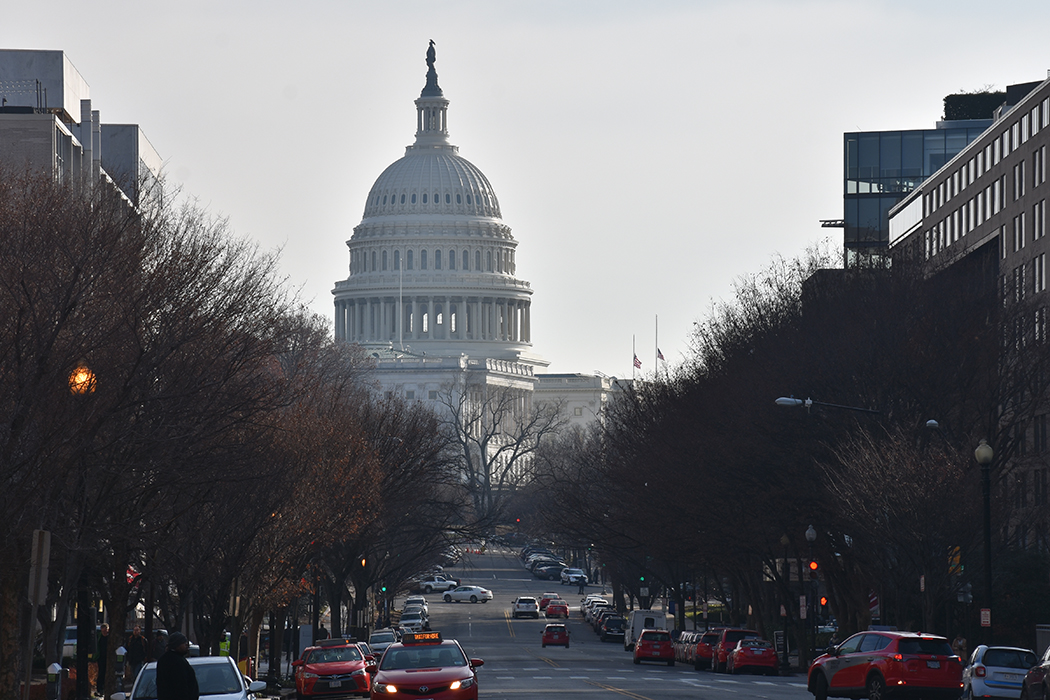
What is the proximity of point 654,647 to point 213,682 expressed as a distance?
3919 centimetres

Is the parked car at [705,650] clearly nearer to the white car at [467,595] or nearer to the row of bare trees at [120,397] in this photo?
the row of bare trees at [120,397]

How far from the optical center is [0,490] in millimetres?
26453

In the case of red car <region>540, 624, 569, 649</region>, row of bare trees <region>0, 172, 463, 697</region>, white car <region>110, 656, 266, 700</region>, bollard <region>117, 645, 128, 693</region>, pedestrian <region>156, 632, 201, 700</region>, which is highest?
row of bare trees <region>0, 172, 463, 697</region>

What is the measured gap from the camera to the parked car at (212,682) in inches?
1045

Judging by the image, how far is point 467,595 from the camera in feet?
399

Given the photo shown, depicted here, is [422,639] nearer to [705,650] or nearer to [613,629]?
[705,650]

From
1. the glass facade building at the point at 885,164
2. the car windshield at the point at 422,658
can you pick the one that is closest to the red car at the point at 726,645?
the car windshield at the point at 422,658

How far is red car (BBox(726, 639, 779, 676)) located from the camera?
56.1 m

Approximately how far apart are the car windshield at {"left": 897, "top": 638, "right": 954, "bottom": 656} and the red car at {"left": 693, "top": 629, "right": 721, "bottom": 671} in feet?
90.7

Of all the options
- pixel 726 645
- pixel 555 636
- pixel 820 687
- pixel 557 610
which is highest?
pixel 820 687

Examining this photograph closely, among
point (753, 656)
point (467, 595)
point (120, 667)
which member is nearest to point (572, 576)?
point (467, 595)

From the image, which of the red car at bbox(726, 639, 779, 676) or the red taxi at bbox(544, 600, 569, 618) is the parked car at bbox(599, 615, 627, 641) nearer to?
the red taxi at bbox(544, 600, 569, 618)

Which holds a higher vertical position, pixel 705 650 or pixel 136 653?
pixel 136 653

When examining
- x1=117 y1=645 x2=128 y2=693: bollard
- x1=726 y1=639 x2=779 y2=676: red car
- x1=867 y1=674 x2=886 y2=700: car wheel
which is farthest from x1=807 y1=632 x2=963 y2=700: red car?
x1=726 y1=639 x2=779 y2=676: red car
